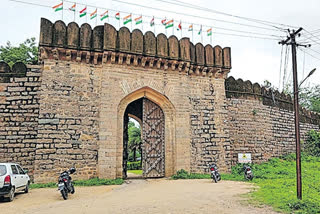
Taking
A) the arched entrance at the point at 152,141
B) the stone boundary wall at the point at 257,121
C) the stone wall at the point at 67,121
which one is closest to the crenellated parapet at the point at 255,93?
the stone boundary wall at the point at 257,121

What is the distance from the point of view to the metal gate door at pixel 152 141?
11789 millimetres

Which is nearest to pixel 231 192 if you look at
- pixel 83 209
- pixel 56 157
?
pixel 83 209

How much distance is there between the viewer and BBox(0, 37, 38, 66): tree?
21.6 m

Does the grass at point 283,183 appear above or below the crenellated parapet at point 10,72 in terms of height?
below

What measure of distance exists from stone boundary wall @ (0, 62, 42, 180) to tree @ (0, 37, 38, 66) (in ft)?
36.5

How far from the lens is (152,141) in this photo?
12.1 m

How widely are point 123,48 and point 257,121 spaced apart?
315 inches

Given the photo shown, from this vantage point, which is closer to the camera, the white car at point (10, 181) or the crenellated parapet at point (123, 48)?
the white car at point (10, 181)

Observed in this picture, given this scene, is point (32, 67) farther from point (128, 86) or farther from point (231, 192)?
point (231, 192)

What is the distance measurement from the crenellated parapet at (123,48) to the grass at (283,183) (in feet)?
15.2

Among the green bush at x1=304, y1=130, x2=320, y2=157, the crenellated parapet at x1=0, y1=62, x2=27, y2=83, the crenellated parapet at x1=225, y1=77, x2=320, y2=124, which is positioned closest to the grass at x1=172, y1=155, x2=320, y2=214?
the green bush at x1=304, y1=130, x2=320, y2=157

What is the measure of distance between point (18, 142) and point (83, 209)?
214 inches

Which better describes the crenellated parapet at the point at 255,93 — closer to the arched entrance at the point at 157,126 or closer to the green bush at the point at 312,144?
the green bush at the point at 312,144

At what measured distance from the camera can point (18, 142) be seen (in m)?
10.2
